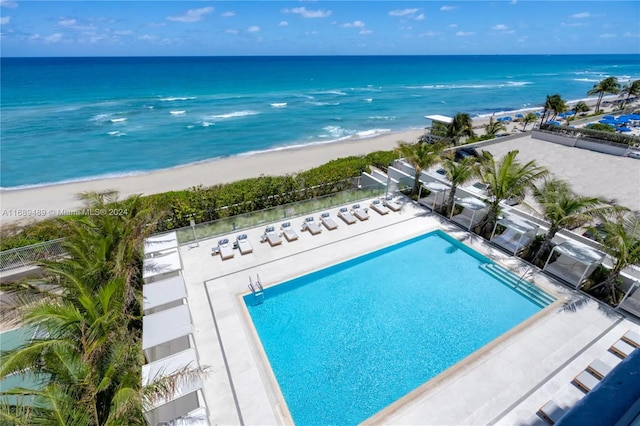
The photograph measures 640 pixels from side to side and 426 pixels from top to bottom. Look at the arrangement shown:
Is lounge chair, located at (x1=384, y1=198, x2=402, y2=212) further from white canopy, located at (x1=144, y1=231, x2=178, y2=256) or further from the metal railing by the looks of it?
the metal railing

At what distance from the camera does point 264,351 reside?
8.71 metres

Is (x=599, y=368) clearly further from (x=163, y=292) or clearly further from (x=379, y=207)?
(x=163, y=292)

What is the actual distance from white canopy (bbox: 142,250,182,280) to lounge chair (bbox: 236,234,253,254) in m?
2.57

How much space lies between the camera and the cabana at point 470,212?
44.6 feet

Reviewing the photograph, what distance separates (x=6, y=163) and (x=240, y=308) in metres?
35.2

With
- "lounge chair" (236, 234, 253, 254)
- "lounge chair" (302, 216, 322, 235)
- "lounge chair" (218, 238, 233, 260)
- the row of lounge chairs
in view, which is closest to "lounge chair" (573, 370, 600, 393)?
the row of lounge chairs

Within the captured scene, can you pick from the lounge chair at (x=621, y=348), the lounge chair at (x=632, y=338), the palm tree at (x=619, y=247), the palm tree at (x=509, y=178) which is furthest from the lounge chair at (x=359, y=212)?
the lounge chair at (x=632, y=338)

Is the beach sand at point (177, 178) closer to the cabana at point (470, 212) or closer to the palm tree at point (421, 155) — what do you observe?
the palm tree at point (421, 155)

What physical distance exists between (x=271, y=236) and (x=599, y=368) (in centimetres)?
1132

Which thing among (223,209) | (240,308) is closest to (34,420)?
(240,308)

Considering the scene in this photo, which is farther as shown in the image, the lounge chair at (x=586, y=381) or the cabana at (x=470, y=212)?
the cabana at (x=470, y=212)

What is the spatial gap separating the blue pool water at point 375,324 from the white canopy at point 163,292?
2.35 meters

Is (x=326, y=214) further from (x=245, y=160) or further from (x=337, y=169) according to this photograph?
(x=245, y=160)

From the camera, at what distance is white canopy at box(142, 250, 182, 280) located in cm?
1011
